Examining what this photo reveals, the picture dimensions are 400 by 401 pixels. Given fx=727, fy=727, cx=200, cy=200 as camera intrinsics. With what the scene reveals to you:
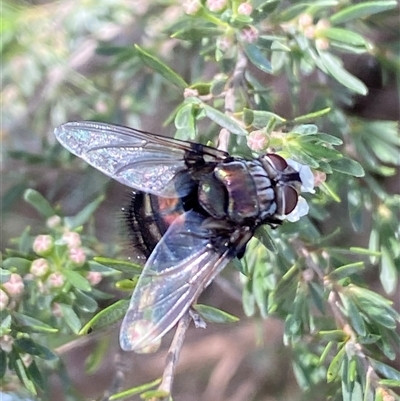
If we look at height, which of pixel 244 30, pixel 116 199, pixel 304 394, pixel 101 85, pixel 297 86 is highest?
pixel 244 30

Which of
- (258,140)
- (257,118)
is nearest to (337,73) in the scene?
(257,118)

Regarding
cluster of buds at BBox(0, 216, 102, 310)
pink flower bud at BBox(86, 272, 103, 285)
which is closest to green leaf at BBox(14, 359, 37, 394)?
cluster of buds at BBox(0, 216, 102, 310)

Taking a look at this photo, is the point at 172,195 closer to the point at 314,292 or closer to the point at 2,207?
the point at 314,292

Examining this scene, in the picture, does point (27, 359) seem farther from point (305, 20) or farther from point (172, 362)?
point (305, 20)

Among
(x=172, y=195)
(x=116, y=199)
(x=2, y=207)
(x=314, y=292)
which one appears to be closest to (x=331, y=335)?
(x=314, y=292)

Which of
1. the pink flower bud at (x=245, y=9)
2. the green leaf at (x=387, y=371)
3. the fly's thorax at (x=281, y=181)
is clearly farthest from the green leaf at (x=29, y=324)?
the pink flower bud at (x=245, y=9)

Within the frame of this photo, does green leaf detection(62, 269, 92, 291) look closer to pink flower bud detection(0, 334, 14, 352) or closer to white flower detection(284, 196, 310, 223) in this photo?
pink flower bud detection(0, 334, 14, 352)
